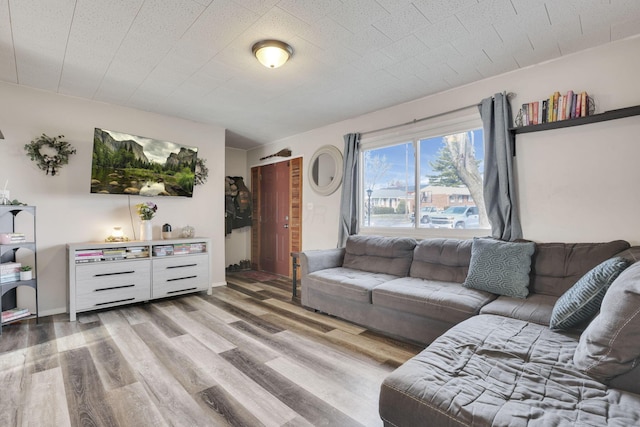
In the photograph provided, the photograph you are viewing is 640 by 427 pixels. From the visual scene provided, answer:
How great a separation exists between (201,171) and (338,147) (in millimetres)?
2071

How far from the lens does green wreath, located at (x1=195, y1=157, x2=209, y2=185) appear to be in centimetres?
436

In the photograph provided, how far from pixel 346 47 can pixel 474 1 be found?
3.00 ft

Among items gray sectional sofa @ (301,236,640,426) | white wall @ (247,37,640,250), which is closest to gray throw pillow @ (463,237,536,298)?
gray sectional sofa @ (301,236,640,426)

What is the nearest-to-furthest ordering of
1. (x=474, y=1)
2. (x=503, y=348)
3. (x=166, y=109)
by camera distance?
(x=503, y=348), (x=474, y=1), (x=166, y=109)

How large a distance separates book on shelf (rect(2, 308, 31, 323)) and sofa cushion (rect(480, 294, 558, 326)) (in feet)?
13.8

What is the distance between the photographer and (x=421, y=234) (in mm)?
3461

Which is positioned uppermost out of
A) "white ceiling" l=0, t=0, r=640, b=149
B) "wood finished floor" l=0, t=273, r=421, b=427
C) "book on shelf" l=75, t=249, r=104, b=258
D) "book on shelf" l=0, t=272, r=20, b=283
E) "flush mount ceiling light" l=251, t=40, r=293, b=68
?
"white ceiling" l=0, t=0, r=640, b=149

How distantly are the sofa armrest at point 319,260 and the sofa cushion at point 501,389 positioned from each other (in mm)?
1974

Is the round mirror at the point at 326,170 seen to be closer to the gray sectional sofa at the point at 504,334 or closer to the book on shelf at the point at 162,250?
the gray sectional sofa at the point at 504,334

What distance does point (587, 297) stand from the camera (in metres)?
1.58

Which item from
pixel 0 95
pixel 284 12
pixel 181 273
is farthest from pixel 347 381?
pixel 0 95

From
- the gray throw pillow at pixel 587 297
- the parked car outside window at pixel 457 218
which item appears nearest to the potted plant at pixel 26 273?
the parked car outside window at pixel 457 218

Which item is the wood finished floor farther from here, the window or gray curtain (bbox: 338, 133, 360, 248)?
the window

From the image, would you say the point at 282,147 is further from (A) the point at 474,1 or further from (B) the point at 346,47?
(A) the point at 474,1
